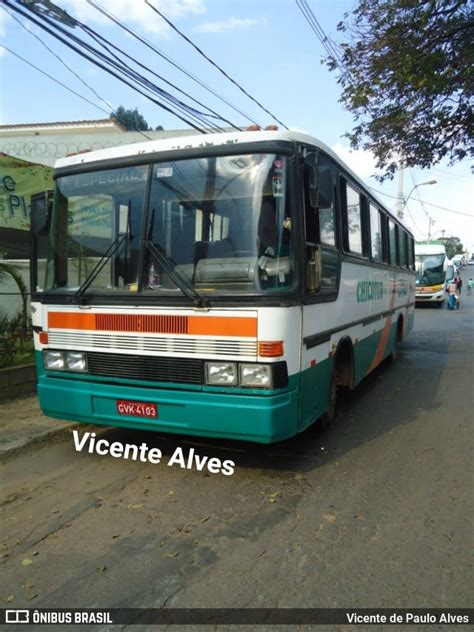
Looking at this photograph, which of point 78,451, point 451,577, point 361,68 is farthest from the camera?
point 361,68

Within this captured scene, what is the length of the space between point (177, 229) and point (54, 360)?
1.71 m

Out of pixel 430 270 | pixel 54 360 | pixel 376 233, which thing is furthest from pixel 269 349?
pixel 430 270

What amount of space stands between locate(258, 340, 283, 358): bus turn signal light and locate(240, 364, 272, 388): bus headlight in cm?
9

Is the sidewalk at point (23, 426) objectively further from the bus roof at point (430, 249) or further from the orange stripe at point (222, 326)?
the bus roof at point (430, 249)

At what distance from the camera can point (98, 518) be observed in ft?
11.9

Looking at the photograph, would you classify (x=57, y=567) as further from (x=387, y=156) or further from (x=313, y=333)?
(x=387, y=156)

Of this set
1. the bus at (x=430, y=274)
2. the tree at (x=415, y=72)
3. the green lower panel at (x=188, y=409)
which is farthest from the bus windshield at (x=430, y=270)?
the green lower panel at (x=188, y=409)

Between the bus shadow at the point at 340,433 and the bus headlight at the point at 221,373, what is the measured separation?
1017mm

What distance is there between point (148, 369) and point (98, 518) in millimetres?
1190

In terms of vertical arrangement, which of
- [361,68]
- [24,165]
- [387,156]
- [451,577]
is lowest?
[451,577]

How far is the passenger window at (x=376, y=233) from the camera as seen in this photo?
7066 mm

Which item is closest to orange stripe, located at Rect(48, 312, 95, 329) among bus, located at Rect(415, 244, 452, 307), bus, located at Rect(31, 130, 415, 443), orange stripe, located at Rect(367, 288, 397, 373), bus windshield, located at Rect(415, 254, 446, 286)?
bus, located at Rect(31, 130, 415, 443)

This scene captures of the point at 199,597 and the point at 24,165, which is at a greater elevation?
the point at 24,165

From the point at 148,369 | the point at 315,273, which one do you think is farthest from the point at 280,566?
the point at 315,273
